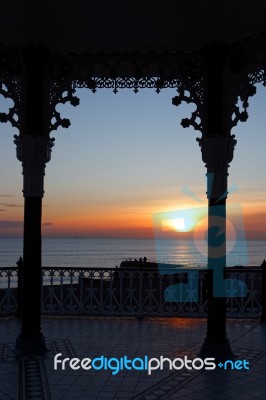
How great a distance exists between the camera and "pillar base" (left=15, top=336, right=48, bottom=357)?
6215 millimetres

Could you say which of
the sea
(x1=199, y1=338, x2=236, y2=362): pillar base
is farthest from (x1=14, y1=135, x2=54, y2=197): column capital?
the sea

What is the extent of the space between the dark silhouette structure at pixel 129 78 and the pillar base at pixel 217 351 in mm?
16

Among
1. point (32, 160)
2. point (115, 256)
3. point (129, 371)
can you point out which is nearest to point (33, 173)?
point (32, 160)

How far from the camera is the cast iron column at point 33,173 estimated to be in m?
6.34

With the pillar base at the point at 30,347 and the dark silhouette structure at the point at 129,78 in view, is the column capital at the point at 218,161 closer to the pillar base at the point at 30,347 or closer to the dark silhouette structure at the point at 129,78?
the dark silhouette structure at the point at 129,78

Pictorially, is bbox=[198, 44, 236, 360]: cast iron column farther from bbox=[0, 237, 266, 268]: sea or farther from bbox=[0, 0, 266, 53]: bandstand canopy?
bbox=[0, 237, 266, 268]: sea

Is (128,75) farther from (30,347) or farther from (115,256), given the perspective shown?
(115,256)

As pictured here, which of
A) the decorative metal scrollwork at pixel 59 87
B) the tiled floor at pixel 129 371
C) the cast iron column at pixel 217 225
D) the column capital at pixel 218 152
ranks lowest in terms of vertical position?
the tiled floor at pixel 129 371

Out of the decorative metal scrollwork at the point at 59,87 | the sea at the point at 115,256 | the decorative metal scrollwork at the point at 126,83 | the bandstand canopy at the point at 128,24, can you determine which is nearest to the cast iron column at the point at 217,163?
the bandstand canopy at the point at 128,24

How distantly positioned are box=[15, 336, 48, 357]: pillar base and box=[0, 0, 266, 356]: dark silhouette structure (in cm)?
1

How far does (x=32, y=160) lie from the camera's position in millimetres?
6344

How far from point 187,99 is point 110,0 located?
1.81m

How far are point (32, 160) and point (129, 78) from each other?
1.73 meters

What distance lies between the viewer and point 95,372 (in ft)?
18.1
